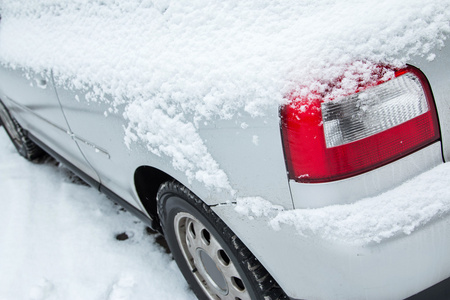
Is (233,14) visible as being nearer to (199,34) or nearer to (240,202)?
(199,34)

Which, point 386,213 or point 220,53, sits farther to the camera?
point 220,53

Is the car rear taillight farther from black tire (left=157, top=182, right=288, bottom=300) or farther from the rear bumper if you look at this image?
black tire (left=157, top=182, right=288, bottom=300)

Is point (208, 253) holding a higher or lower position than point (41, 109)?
lower

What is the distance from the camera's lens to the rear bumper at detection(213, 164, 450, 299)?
1045mm

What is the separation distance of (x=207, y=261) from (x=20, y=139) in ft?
9.03

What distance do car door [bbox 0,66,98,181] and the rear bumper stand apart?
5.32ft

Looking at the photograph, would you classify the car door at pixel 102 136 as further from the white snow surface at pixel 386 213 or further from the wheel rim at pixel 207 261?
the white snow surface at pixel 386 213

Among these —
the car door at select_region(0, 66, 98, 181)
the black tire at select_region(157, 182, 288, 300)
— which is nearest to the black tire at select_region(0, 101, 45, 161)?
the car door at select_region(0, 66, 98, 181)

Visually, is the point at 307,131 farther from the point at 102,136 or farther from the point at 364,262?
the point at 102,136

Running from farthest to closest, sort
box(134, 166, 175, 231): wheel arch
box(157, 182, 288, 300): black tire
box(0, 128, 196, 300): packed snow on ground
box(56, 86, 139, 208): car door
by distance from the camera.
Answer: box(0, 128, 196, 300): packed snow on ground → box(134, 166, 175, 231): wheel arch → box(56, 86, 139, 208): car door → box(157, 182, 288, 300): black tire

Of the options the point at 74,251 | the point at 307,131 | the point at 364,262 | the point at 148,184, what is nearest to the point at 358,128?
the point at 307,131

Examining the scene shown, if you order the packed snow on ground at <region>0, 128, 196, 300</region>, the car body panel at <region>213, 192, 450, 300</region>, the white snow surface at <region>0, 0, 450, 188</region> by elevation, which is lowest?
the packed snow on ground at <region>0, 128, 196, 300</region>

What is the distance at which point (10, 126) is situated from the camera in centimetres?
381

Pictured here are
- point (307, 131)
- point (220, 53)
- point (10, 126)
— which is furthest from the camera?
point (10, 126)
